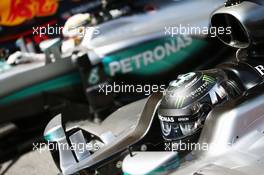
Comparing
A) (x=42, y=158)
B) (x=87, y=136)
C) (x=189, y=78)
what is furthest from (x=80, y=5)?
(x=189, y=78)

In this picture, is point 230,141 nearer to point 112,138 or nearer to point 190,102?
point 190,102

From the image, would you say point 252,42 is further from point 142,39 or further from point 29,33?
point 29,33

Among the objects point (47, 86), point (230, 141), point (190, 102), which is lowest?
point (47, 86)

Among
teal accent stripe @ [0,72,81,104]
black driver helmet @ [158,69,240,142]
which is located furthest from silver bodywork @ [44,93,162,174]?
teal accent stripe @ [0,72,81,104]

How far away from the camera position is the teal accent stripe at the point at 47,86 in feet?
10.3

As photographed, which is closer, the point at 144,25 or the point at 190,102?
the point at 190,102

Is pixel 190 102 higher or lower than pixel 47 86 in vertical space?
higher

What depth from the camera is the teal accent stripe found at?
315cm

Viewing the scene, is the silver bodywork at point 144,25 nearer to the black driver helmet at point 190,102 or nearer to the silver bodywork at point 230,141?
the black driver helmet at point 190,102

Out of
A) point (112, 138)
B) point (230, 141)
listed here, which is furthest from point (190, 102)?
point (112, 138)

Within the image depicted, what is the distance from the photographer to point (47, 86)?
10.4 feet

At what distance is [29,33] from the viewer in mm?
4438

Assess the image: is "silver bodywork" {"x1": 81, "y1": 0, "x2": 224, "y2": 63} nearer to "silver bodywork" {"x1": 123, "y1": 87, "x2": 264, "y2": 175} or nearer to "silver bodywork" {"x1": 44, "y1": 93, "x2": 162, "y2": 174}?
"silver bodywork" {"x1": 44, "y1": 93, "x2": 162, "y2": 174}

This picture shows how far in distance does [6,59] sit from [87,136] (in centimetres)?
165
